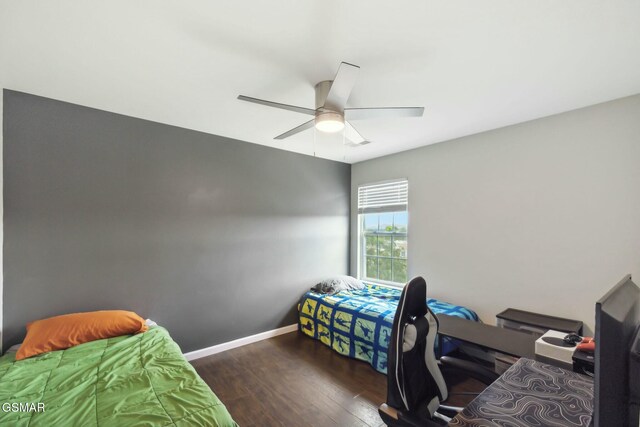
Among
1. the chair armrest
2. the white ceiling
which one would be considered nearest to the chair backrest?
the chair armrest

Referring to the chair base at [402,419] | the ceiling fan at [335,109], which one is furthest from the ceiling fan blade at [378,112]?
the chair base at [402,419]

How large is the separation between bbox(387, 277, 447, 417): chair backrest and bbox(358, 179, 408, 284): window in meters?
2.53

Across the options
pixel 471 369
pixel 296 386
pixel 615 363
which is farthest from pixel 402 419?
pixel 296 386

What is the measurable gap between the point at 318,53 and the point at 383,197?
2.79 meters

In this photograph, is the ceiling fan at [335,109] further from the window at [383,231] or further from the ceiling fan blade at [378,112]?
the window at [383,231]

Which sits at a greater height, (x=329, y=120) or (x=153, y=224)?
(x=329, y=120)

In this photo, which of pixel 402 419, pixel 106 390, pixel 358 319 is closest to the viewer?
pixel 402 419

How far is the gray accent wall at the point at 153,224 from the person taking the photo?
88.0 inches

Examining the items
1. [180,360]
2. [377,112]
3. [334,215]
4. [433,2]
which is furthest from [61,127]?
[334,215]

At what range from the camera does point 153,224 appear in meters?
2.81

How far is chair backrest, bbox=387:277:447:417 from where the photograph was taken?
1296mm

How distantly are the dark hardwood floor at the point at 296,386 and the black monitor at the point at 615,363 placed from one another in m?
1.78

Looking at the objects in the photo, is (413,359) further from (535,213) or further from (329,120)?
(535,213)
